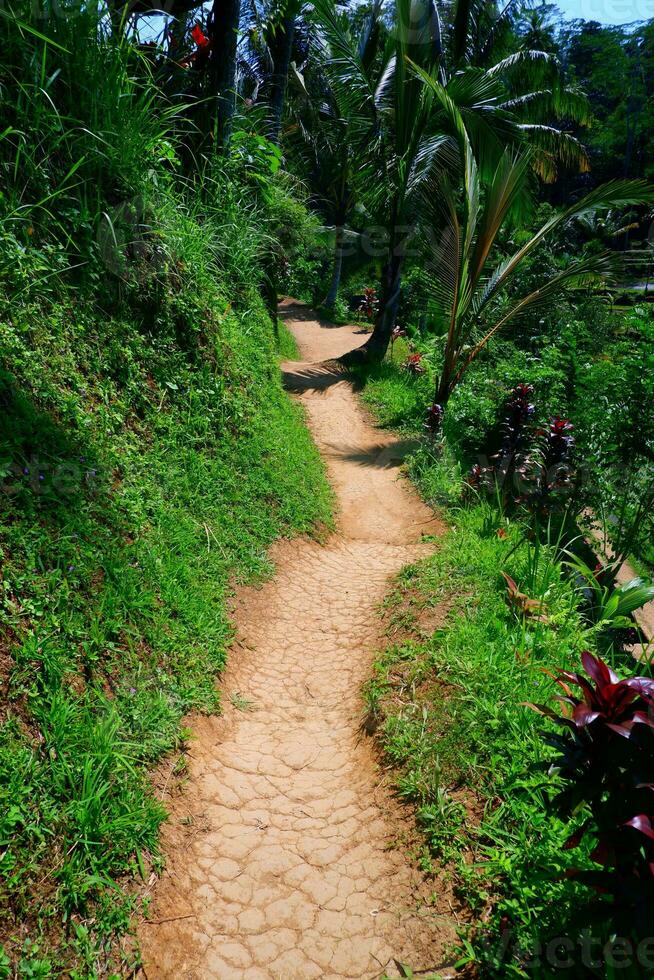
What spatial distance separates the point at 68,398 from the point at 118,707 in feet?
5.15

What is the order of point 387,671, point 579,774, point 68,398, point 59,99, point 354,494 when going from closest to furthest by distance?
point 579,774 → point 68,398 → point 387,671 → point 59,99 → point 354,494

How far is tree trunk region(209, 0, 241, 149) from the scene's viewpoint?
561 cm

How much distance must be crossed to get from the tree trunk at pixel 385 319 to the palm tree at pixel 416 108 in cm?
2

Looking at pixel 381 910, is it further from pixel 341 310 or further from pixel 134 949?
pixel 341 310

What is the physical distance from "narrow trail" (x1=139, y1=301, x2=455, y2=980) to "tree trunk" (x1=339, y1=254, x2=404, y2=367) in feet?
25.2

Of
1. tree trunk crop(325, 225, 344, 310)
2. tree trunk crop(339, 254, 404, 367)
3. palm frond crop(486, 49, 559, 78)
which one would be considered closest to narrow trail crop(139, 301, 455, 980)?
tree trunk crop(339, 254, 404, 367)

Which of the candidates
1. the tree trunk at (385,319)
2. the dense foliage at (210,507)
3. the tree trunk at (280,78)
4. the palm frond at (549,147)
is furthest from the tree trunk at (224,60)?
the palm frond at (549,147)

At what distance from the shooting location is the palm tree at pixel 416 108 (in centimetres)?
900

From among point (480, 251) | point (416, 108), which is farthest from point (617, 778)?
point (416, 108)

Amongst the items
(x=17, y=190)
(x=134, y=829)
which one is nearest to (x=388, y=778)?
(x=134, y=829)

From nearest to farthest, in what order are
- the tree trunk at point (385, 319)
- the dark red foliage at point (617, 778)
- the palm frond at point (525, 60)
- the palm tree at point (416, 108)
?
the dark red foliage at point (617, 778) < the palm tree at point (416, 108) < the tree trunk at point (385, 319) < the palm frond at point (525, 60)

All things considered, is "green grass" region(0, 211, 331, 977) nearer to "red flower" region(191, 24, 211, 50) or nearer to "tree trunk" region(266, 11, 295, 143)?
"red flower" region(191, 24, 211, 50)

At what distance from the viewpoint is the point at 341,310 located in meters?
19.9

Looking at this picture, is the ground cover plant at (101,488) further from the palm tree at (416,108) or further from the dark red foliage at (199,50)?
the palm tree at (416,108)
